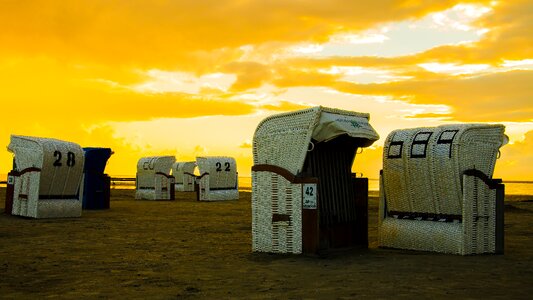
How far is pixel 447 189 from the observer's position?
11.9 metres

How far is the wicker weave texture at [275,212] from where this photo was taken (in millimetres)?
11422

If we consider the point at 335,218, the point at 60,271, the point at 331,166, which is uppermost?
the point at 331,166

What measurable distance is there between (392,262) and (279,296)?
380 centimetres

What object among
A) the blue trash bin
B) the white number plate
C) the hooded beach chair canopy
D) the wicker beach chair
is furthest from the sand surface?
the blue trash bin

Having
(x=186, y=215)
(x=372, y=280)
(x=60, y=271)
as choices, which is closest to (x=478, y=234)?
(x=372, y=280)

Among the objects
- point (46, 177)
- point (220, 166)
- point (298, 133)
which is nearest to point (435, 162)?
point (298, 133)

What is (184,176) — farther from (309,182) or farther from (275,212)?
(309,182)

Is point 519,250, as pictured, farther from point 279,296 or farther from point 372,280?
point 279,296

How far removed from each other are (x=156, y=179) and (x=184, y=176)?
53.5 ft

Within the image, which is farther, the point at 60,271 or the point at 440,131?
the point at 440,131

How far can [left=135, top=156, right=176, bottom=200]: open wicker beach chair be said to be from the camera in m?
36.8

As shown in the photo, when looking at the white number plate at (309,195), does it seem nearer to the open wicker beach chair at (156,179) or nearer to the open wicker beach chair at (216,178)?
the open wicker beach chair at (216,178)

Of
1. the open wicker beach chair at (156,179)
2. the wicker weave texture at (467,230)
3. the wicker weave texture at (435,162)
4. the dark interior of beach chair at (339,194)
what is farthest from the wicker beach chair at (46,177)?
the open wicker beach chair at (156,179)

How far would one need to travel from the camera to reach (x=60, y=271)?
982 centimetres
